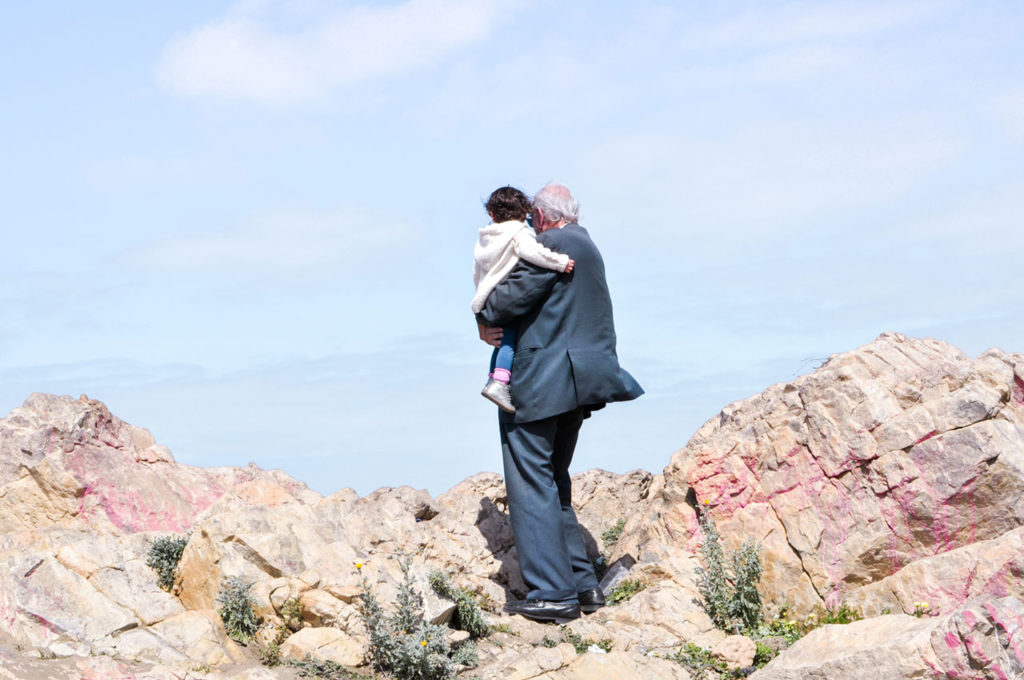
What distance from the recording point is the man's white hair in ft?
34.2

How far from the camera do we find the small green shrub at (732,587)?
32.1 ft

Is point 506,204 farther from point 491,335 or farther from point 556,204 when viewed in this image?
point 491,335

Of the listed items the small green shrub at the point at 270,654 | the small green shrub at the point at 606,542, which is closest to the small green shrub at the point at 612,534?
the small green shrub at the point at 606,542

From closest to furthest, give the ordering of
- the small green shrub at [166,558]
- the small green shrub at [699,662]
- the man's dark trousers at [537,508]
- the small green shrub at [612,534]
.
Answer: the small green shrub at [699,662]
the small green shrub at [166,558]
the man's dark trousers at [537,508]
the small green shrub at [612,534]

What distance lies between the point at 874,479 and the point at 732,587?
5.04 ft

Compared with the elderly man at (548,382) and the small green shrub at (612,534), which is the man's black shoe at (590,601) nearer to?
the elderly man at (548,382)

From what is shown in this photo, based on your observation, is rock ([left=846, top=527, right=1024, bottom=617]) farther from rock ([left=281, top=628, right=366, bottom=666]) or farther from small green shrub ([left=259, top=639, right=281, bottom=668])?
small green shrub ([left=259, top=639, right=281, bottom=668])

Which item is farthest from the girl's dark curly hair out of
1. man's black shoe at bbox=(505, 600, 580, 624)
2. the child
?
man's black shoe at bbox=(505, 600, 580, 624)

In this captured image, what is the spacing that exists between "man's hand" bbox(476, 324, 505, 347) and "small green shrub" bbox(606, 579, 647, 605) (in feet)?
8.25

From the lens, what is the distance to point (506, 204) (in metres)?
10.1

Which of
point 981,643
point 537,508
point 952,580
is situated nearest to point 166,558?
point 537,508

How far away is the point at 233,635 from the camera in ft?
28.4

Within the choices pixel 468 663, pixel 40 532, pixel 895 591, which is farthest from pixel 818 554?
pixel 40 532

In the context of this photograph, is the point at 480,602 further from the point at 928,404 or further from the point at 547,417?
the point at 928,404
